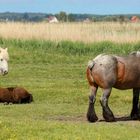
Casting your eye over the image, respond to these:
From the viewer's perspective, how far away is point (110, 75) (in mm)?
12383

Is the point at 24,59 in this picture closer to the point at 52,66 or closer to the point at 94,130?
the point at 52,66

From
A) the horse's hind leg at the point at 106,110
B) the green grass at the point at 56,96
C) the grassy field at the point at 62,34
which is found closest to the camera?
the green grass at the point at 56,96

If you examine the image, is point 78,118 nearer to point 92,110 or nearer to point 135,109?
point 92,110

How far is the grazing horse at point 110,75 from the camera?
40.6ft

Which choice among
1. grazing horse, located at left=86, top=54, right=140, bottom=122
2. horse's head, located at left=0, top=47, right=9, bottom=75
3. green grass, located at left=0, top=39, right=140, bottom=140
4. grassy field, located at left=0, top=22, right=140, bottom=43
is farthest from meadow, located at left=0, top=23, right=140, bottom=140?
horse's head, located at left=0, top=47, right=9, bottom=75

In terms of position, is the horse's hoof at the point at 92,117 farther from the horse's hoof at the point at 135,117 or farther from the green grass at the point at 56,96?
the horse's hoof at the point at 135,117

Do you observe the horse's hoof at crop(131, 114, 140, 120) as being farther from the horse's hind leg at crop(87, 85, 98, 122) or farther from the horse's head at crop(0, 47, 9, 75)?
the horse's head at crop(0, 47, 9, 75)

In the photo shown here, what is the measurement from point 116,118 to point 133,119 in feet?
1.46

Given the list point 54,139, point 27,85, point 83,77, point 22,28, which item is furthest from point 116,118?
point 22,28

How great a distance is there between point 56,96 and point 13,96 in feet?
5.87

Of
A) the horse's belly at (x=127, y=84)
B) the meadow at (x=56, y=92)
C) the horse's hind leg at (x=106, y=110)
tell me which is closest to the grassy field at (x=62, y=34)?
the meadow at (x=56, y=92)

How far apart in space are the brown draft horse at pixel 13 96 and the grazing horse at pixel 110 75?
140 inches

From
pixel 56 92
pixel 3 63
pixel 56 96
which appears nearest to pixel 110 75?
pixel 3 63

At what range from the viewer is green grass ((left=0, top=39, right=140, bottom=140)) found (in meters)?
10.5
